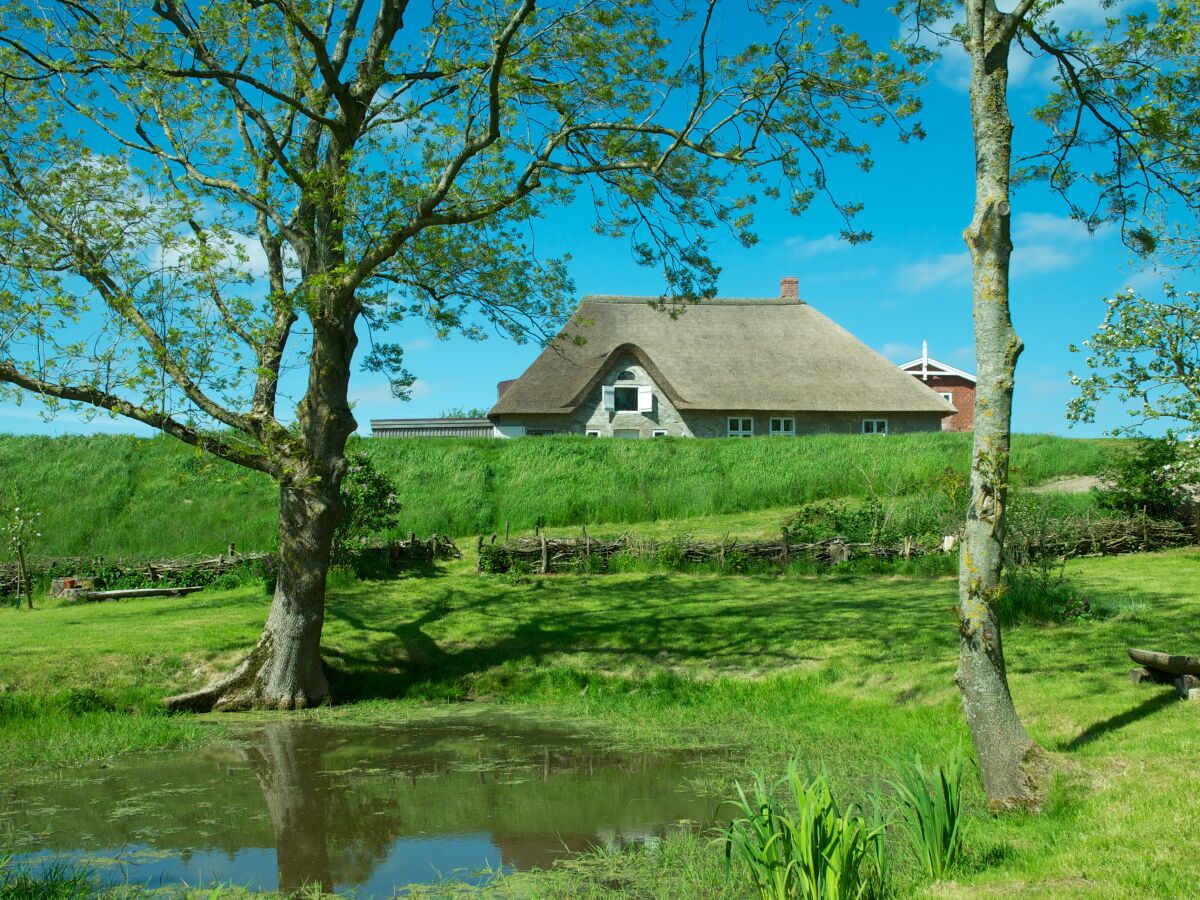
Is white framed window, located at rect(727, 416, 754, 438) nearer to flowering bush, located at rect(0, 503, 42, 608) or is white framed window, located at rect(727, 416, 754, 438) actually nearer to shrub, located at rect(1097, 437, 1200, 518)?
shrub, located at rect(1097, 437, 1200, 518)

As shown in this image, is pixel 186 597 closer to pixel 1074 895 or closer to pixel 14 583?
pixel 14 583

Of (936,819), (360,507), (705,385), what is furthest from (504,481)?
(936,819)

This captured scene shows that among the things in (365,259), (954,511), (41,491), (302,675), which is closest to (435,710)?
(302,675)

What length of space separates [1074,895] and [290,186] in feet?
41.4

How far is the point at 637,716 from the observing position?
39.5ft

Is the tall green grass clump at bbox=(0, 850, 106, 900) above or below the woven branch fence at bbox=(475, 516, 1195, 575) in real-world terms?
below

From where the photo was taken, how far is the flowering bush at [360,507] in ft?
62.9

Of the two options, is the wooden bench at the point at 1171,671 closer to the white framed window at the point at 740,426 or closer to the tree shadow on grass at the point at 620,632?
the tree shadow on grass at the point at 620,632

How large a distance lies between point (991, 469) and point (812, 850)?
337 centimetres

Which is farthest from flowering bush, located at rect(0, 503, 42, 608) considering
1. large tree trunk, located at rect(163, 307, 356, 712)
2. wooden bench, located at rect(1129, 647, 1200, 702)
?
wooden bench, located at rect(1129, 647, 1200, 702)

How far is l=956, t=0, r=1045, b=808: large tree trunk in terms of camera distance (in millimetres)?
7320

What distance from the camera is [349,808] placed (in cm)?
866

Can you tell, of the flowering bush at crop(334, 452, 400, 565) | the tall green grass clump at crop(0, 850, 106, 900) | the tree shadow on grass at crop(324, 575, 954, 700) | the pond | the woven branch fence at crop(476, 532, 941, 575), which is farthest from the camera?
the woven branch fence at crop(476, 532, 941, 575)

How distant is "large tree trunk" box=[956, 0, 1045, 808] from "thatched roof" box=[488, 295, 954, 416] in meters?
28.0
